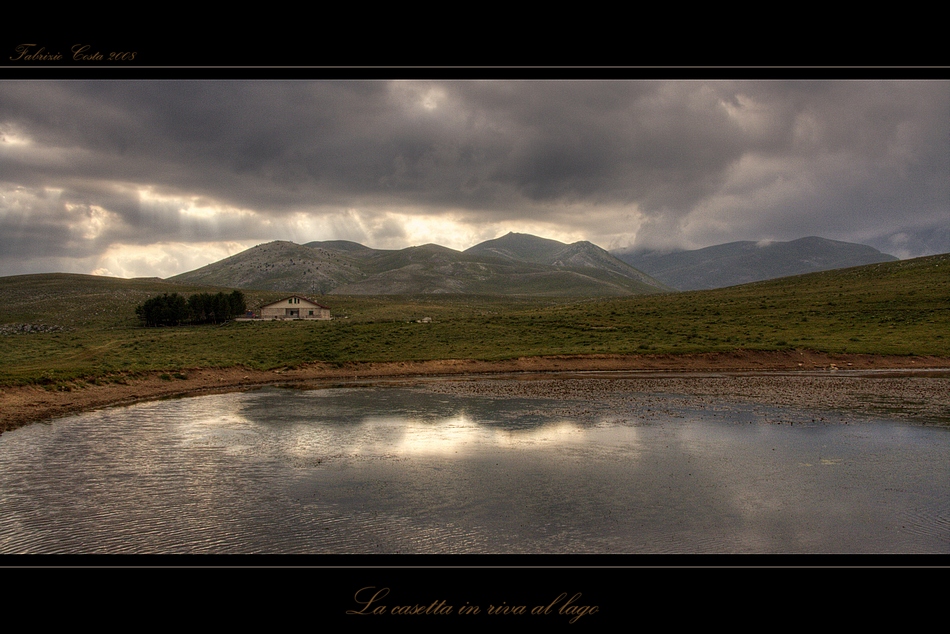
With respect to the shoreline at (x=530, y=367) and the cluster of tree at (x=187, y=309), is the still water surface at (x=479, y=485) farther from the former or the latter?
the cluster of tree at (x=187, y=309)

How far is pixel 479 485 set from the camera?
20.7 meters

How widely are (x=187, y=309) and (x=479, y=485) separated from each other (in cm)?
12213

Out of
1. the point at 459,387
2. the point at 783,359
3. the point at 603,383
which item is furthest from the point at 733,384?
the point at 459,387

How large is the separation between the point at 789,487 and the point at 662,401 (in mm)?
19943

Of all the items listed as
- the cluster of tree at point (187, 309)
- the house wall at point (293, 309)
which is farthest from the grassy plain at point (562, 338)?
the house wall at point (293, 309)

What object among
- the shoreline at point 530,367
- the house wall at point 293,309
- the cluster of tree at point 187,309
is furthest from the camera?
the house wall at point 293,309

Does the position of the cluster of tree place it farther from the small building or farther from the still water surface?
the still water surface

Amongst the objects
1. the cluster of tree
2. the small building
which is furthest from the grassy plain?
the small building

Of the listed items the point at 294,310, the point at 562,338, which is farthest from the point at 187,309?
the point at 562,338

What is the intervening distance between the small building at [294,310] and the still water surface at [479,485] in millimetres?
107740

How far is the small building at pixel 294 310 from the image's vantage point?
138 metres
